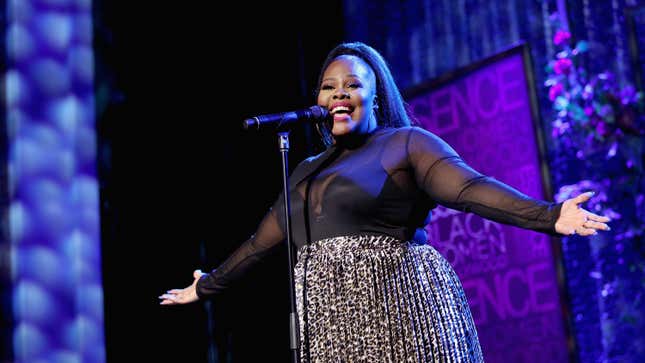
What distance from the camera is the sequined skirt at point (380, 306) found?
6.53 ft

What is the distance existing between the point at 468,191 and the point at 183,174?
1.80m

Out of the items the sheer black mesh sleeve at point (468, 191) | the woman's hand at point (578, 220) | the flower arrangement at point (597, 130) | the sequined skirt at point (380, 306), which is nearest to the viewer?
the woman's hand at point (578, 220)

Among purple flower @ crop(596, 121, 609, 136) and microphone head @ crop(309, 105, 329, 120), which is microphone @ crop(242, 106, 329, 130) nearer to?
microphone head @ crop(309, 105, 329, 120)

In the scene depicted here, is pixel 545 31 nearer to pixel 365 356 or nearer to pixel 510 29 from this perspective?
pixel 510 29

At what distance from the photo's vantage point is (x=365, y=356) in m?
2.01

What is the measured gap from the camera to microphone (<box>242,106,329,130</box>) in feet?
6.79

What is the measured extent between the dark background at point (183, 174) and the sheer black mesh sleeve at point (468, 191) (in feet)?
4.67

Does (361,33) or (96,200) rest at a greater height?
(361,33)

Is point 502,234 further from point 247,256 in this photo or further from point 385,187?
point 385,187

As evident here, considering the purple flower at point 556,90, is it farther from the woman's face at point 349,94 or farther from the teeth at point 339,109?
the teeth at point 339,109

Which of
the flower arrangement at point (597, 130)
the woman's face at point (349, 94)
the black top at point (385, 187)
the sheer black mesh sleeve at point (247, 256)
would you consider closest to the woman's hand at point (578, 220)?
the black top at point (385, 187)

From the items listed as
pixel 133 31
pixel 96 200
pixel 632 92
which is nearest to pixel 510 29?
pixel 632 92

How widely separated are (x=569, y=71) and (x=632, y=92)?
27cm

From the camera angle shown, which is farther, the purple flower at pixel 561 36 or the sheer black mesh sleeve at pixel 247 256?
the purple flower at pixel 561 36
